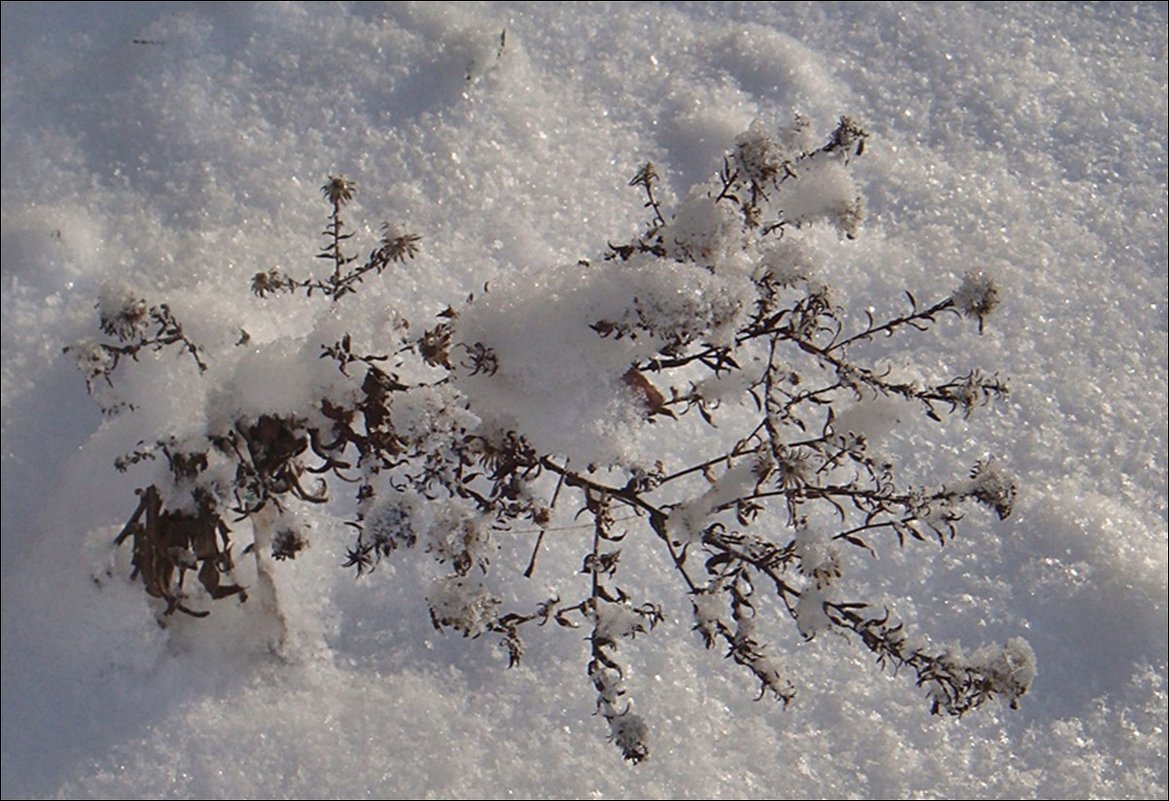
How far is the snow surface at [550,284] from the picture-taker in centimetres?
279

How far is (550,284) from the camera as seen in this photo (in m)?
2.01

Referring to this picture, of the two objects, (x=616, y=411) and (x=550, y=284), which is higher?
(x=550, y=284)

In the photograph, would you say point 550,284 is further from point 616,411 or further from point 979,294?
point 979,294

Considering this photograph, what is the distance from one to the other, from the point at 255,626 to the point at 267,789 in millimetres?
399

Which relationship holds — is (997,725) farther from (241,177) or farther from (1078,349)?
(241,177)

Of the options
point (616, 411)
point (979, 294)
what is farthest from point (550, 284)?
point (979, 294)

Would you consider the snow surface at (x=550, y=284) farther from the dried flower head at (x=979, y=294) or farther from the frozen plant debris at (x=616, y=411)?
the dried flower head at (x=979, y=294)

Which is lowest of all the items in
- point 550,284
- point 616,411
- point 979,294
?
point 616,411

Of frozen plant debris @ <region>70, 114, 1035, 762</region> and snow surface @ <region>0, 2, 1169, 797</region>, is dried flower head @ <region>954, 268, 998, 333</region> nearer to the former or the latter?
frozen plant debris @ <region>70, 114, 1035, 762</region>

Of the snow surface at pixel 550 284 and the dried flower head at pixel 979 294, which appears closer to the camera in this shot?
the dried flower head at pixel 979 294

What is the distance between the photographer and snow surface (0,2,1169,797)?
2.79 meters

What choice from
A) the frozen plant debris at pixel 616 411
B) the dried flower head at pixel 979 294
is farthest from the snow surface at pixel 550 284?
the dried flower head at pixel 979 294

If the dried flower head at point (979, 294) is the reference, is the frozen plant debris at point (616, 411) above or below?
below

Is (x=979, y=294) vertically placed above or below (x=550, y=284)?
above
